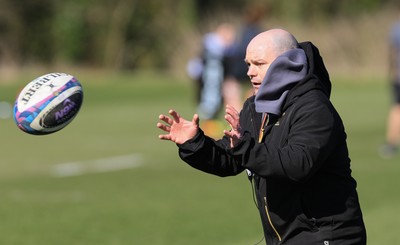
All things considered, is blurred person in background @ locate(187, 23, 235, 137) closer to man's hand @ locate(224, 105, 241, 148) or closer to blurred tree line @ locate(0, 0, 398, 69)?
man's hand @ locate(224, 105, 241, 148)

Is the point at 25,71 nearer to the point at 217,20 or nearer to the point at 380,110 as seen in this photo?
the point at 217,20

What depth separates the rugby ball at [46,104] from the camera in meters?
7.02

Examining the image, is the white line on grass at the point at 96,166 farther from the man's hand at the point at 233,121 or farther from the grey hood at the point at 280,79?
the grey hood at the point at 280,79

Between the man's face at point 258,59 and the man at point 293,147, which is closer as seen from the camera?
the man at point 293,147

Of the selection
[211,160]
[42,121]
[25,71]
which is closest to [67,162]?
[42,121]

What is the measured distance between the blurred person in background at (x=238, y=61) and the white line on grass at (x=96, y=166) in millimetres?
3291

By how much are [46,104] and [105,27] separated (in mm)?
41700

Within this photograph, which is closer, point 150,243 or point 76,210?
point 150,243

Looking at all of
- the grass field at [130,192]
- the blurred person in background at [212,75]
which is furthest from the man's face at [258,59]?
the blurred person in background at [212,75]

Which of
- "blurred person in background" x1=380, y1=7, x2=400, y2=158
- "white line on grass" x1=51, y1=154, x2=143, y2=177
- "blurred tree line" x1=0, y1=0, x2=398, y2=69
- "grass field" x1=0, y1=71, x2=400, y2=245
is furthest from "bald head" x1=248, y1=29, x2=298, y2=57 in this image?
"blurred tree line" x1=0, y1=0, x2=398, y2=69

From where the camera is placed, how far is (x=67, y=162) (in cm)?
1670

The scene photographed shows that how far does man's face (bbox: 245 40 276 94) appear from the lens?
5766 millimetres

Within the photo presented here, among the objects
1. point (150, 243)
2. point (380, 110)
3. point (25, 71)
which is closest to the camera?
point (150, 243)

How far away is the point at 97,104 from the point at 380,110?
8503 millimetres
